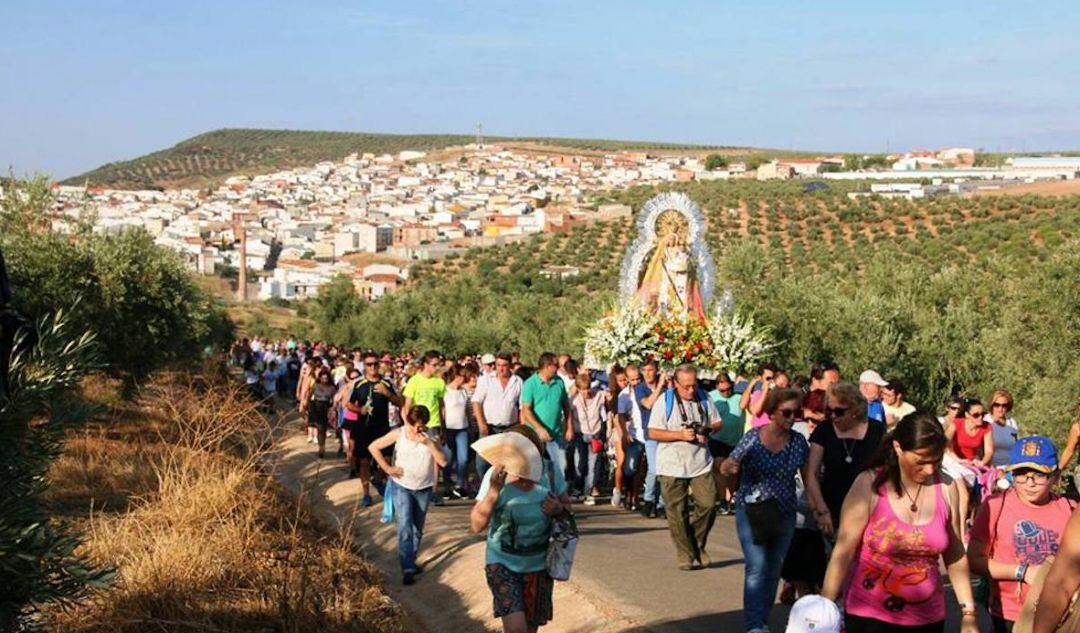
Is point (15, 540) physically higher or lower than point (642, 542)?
higher

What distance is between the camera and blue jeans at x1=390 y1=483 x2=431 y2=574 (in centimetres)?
1171

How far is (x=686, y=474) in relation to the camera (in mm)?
11195

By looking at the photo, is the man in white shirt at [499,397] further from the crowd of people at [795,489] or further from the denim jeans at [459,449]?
the denim jeans at [459,449]

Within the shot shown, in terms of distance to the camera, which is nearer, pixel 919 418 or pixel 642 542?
pixel 919 418

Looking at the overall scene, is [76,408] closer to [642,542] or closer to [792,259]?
[642,542]

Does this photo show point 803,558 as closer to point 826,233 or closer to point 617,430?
point 617,430

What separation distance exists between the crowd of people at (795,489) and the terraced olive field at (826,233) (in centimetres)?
4038

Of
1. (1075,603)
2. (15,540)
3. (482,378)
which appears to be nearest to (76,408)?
(15,540)

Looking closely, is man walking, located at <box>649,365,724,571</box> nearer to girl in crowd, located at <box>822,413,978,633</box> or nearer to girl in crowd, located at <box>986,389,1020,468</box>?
girl in crowd, located at <box>986,389,1020,468</box>

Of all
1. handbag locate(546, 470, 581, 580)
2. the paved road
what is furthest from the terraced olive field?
handbag locate(546, 470, 581, 580)

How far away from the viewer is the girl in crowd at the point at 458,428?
661 inches

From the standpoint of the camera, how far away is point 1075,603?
13.9 ft

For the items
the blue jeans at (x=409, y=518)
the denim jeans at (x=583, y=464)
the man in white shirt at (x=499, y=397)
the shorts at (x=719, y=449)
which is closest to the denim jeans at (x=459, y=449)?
the man in white shirt at (x=499, y=397)

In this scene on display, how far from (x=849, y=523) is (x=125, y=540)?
6718 mm
